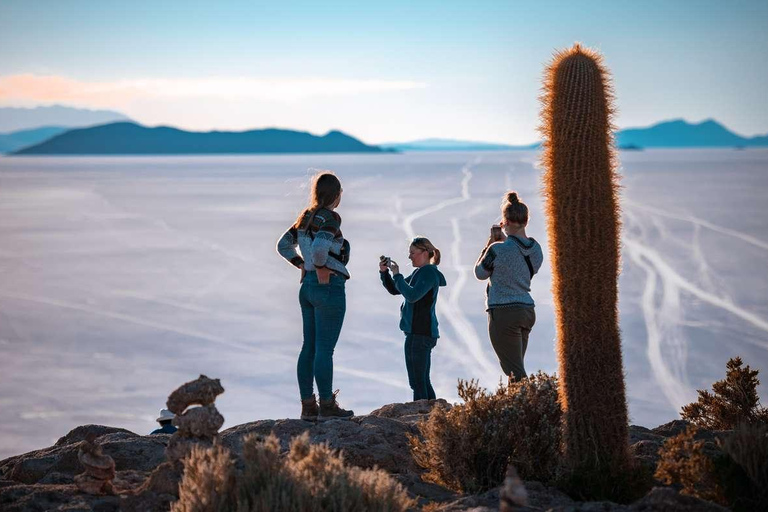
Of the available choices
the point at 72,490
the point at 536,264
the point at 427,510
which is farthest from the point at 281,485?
the point at 536,264

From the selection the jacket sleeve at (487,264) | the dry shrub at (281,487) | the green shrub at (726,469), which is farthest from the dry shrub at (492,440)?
the jacket sleeve at (487,264)

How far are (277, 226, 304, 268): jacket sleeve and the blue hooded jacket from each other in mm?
721

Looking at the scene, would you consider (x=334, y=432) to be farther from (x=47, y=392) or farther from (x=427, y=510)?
(x=47, y=392)

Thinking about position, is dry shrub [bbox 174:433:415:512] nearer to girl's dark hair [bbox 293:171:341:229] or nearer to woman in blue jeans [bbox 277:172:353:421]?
woman in blue jeans [bbox 277:172:353:421]

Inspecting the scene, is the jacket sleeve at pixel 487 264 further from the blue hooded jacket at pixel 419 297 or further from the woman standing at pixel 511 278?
the blue hooded jacket at pixel 419 297

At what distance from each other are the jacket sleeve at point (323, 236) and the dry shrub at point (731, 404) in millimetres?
3048

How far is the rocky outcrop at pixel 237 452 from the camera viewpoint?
4637 millimetres

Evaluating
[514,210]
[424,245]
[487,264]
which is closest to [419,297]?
[424,245]

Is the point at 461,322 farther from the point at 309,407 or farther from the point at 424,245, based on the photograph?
the point at 309,407

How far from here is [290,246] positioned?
7008 mm

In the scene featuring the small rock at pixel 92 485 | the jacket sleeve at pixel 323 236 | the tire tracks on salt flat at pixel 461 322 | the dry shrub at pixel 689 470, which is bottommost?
the tire tracks on salt flat at pixel 461 322

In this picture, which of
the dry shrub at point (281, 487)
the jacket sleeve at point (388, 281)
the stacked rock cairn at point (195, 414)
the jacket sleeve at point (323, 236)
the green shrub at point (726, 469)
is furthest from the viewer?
Answer: the jacket sleeve at point (388, 281)

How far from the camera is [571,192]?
5.43 metres

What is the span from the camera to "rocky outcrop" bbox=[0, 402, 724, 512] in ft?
15.2
